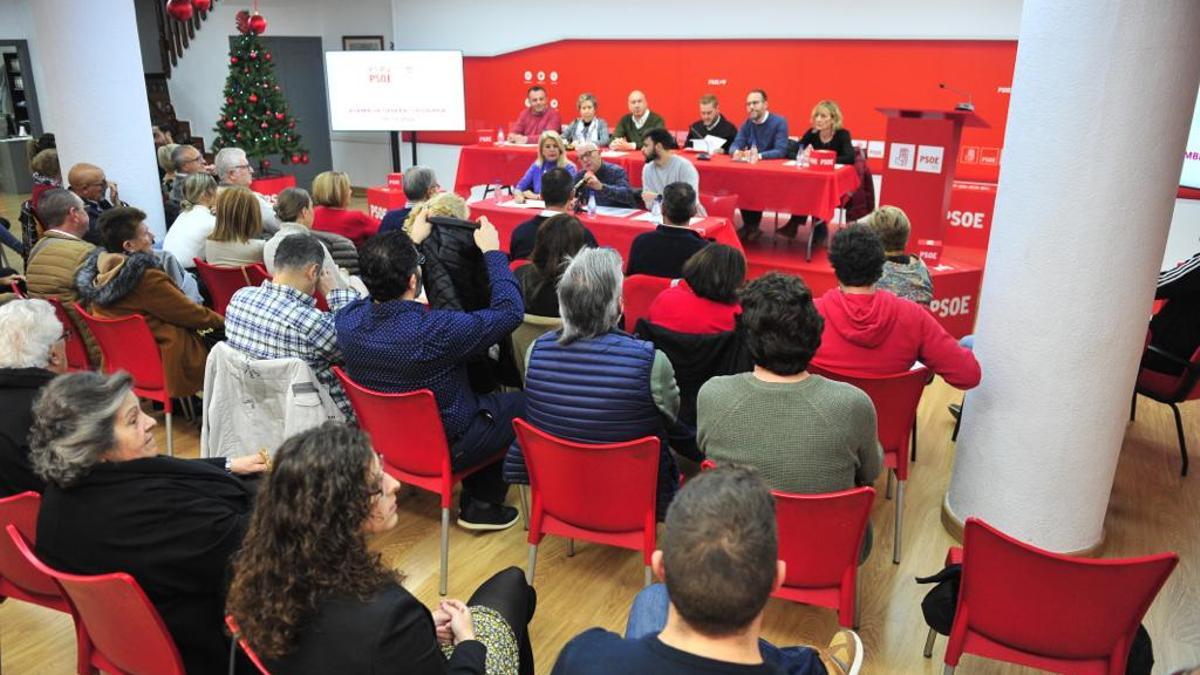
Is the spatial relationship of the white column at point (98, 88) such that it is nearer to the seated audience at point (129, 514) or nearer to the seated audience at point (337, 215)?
the seated audience at point (337, 215)

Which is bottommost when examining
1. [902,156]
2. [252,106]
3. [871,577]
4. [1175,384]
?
[871,577]

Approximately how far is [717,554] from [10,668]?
2682mm

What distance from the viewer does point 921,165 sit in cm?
668

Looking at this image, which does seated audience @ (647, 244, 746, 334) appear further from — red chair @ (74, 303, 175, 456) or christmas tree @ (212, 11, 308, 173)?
christmas tree @ (212, 11, 308, 173)

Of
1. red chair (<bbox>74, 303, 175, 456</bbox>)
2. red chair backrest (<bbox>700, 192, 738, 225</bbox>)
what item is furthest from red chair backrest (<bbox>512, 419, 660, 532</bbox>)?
red chair backrest (<bbox>700, 192, 738, 225</bbox>)

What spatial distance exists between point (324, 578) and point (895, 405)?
224 centimetres

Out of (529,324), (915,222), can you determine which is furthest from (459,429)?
(915,222)

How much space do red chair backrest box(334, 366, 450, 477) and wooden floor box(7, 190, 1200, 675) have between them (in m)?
0.48

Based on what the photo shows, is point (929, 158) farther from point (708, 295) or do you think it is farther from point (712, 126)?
point (708, 295)

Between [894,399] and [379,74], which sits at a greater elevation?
[379,74]

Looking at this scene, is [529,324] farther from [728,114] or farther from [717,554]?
[728,114]

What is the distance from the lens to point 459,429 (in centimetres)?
309

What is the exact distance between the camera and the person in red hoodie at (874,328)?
305 cm

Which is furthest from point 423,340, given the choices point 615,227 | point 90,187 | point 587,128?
point 587,128
